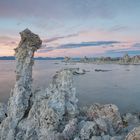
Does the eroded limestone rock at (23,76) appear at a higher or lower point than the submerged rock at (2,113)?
higher

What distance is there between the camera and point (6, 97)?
189 feet

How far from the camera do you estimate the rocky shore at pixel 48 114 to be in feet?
70.1

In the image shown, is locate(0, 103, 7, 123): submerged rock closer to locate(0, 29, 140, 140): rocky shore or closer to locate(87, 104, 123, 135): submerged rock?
locate(0, 29, 140, 140): rocky shore

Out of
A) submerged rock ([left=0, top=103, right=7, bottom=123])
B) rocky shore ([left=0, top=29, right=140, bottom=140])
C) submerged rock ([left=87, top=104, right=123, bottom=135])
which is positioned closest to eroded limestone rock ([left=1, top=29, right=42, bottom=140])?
rocky shore ([left=0, top=29, right=140, bottom=140])

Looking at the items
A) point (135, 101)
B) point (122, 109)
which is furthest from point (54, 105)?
point (135, 101)

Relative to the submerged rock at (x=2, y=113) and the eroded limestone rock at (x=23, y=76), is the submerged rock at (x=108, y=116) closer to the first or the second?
the eroded limestone rock at (x=23, y=76)

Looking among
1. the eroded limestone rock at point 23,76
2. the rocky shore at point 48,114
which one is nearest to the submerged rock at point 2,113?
the rocky shore at point 48,114

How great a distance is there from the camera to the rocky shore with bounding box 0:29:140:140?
21.4 meters

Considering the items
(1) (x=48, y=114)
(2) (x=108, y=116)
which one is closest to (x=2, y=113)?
(1) (x=48, y=114)

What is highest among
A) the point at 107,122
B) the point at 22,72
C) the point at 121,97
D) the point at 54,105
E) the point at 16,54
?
the point at 16,54

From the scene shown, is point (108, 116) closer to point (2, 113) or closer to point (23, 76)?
point (23, 76)

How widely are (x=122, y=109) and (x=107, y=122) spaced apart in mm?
24332

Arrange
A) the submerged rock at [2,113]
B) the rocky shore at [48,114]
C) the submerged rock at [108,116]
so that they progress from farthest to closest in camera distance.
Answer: the submerged rock at [2,113]
the submerged rock at [108,116]
the rocky shore at [48,114]

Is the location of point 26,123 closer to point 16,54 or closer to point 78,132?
point 78,132
